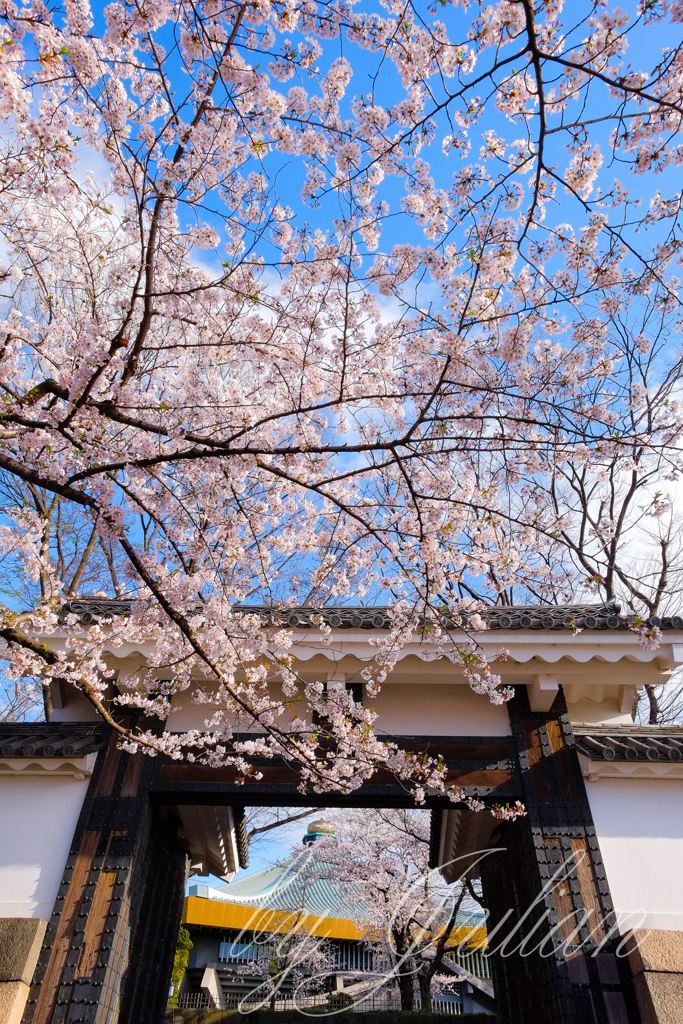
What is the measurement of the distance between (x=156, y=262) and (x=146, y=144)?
863mm

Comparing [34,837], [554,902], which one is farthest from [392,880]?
[34,837]

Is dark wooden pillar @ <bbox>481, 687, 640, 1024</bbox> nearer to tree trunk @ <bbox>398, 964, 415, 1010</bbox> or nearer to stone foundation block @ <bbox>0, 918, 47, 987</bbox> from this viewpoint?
stone foundation block @ <bbox>0, 918, 47, 987</bbox>

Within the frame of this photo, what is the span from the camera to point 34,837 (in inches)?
203

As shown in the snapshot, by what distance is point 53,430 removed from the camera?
354 centimetres

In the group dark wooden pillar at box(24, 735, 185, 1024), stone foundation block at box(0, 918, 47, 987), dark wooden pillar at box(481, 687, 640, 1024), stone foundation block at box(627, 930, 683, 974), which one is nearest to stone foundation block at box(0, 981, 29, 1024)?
stone foundation block at box(0, 918, 47, 987)

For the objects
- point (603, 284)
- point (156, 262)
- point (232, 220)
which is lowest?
point (603, 284)

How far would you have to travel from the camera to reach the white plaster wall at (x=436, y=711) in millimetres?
5570

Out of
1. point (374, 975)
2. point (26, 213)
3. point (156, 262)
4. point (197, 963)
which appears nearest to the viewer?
point (156, 262)

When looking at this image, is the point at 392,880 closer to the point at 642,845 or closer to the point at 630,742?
the point at 642,845

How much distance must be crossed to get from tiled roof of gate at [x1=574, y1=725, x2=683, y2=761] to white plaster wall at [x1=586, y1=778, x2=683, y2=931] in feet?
0.98

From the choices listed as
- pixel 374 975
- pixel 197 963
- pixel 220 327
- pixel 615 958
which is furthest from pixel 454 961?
pixel 220 327

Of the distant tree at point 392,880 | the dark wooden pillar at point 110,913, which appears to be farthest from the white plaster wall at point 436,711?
the distant tree at point 392,880

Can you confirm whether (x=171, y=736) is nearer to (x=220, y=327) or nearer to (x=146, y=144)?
(x=220, y=327)

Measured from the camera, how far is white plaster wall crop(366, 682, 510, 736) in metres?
5.57
